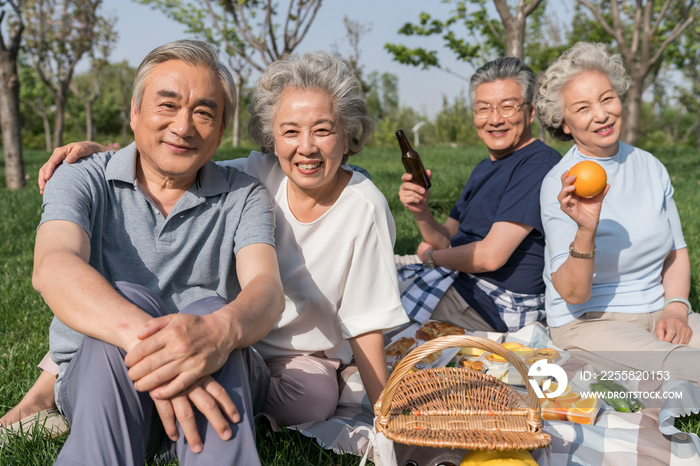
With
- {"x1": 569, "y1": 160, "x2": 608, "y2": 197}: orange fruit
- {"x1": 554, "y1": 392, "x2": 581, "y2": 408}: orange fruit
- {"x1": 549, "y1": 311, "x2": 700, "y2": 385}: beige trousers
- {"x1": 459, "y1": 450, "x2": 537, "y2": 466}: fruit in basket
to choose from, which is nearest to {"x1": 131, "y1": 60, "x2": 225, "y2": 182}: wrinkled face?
{"x1": 459, "y1": 450, "x2": 537, "y2": 466}: fruit in basket

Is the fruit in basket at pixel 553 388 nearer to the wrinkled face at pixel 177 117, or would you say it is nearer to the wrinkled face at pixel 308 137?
the wrinkled face at pixel 308 137

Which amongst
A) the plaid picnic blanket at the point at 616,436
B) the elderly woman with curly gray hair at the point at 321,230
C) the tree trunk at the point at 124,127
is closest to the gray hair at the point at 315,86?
the elderly woman with curly gray hair at the point at 321,230

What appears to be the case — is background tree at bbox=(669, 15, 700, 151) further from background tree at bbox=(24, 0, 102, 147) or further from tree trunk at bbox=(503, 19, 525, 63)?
background tree at bbox=(24, 0, 102, 147)

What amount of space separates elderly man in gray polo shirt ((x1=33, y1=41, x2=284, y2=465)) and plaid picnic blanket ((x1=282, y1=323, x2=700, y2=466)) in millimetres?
457

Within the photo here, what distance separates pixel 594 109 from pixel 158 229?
7.96 ft

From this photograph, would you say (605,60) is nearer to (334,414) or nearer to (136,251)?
(334,414)

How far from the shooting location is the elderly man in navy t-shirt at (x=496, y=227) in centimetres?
334

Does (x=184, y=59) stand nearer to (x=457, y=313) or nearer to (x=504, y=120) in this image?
(x=504, y=120)

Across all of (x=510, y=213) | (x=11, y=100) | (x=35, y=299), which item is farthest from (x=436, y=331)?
(x=11, y=100)

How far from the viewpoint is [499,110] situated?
356cm

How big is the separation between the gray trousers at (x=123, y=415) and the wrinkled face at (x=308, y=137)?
85 cm

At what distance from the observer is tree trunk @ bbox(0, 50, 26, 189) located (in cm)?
1012

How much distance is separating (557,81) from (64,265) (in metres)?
2.75

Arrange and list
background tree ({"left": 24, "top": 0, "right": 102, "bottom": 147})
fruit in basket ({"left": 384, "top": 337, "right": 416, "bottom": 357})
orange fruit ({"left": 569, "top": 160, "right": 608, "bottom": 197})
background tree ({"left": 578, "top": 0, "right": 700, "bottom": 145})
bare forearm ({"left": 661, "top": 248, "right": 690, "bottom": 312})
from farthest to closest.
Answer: background tree ({"left": 24, "top": 0, "right": 102, "bottom": 147}) < background tree ({"left": 578, "top": 0, "right": 700, "bottom": 145}) < fruit in basket ({"left": 384, "top": 337, "right": 416, "bottom": 357}) < bare forearm ({"left": 661, "top": 248, "right": 690, "bottom": 312}) < orange fruit ({"left": 569, "top": 160, "right": 608, "bottom": 197})
